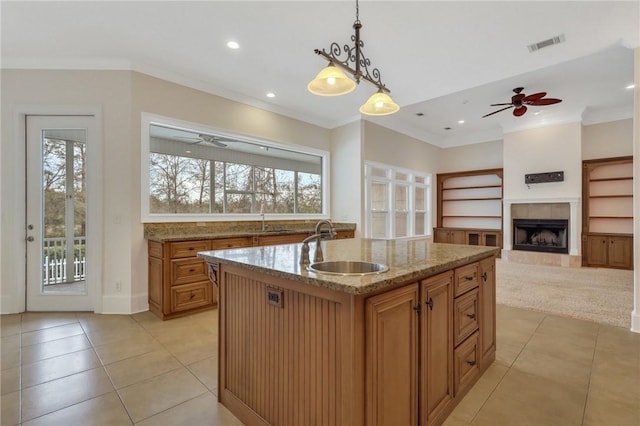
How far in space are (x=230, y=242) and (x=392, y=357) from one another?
9.66 ft

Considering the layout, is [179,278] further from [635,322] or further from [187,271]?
[635,322]

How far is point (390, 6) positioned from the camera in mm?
2713

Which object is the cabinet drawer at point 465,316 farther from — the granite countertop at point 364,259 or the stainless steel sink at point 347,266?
the stainless steel sink at point 347,266

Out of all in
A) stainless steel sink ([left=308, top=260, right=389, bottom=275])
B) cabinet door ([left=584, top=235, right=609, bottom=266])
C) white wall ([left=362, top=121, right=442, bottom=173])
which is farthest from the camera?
cabinet door ([left=584, top=235, right=609, bottom=266])

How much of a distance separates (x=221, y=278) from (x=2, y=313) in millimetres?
3519

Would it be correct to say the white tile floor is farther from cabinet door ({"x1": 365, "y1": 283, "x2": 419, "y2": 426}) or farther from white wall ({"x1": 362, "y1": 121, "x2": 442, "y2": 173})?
white wall ({"x1": 362, "y1": 121, "x2": 442, "y2": 173})

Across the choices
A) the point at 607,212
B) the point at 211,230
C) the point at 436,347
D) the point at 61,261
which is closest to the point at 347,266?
the point at 436,347

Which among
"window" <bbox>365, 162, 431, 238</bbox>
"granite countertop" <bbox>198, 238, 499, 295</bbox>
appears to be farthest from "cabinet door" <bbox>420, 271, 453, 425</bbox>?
"window" <bbox>365, 162, 431, 238</bbox>

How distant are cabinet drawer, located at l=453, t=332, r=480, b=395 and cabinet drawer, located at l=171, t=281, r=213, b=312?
9.56 ft

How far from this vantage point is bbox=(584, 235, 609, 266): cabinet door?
6102 mm

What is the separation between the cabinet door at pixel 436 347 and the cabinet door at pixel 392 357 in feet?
0.24

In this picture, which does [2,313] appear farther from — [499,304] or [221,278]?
[499,304]

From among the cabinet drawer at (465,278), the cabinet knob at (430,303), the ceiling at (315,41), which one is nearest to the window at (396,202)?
the ceiling at (315,41)

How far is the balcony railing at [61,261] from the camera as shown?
3.63m
